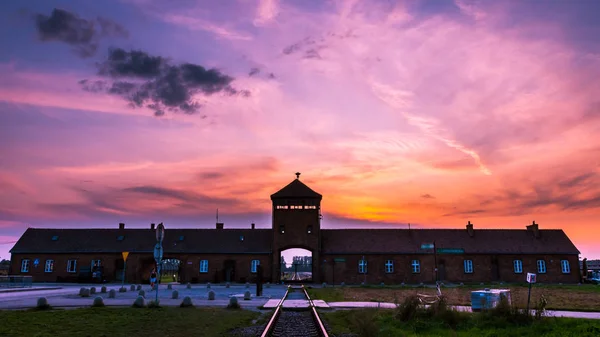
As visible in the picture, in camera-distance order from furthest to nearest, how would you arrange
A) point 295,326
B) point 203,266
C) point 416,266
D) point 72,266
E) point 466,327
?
point 72,266 → point 203,266 → point 416,266 → point 295,326 → point 466,327

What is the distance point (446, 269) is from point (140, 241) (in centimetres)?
3575

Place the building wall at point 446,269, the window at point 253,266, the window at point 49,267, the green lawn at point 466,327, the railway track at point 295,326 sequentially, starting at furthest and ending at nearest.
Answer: the window at point 49,267
the window at point 253,266
the building wall at point 446,269
the railway track at point 295,326
the green lawn at point 466,327

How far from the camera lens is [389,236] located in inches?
2227

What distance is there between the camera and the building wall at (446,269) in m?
52.8

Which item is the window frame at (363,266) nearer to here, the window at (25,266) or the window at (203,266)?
the window at (203,266)

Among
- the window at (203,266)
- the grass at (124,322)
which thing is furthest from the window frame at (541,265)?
the grass at (124,322)

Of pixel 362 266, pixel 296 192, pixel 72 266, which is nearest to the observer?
pixel 362 266

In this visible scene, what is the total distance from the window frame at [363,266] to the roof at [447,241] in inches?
39.5

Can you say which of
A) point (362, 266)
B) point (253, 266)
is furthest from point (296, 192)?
point (362, 266)

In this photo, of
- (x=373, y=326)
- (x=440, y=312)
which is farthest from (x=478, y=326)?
(x=373, y=326)

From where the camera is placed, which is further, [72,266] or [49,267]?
[49,267]

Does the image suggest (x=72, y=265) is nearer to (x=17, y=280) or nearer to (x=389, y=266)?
(x=17, y=280)

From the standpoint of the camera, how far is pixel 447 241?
183 feet

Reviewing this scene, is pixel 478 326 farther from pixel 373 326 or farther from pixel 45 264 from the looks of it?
pixel 45 264
